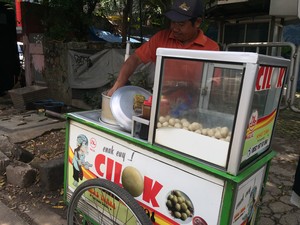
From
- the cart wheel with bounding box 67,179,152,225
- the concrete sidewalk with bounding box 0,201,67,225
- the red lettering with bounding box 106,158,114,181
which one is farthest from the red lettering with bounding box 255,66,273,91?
the concrete sidewalk with bounding box 0,201,67,225

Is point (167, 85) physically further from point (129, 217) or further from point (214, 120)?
point (129, 217)

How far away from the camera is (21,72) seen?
891 centimetres

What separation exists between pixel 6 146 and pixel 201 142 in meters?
3.23

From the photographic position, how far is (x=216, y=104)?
1.51 metres

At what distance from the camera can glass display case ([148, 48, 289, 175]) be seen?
1.32 m

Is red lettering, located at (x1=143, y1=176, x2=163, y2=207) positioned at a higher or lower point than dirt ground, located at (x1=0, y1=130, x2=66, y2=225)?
higher

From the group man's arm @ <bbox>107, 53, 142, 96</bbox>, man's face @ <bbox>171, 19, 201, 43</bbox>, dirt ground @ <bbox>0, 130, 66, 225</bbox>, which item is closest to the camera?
man's face @ <bbox>171, 19, 201, 43</bbox>

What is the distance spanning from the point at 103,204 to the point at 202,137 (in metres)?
0.98

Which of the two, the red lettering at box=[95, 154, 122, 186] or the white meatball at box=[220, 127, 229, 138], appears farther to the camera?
the red lettering at box=[95, 154, 122, 186]

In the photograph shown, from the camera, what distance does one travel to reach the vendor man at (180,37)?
2.06m

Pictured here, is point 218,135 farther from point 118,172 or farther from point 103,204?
point 103,204

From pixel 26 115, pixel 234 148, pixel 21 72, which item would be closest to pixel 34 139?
pixel 26 115

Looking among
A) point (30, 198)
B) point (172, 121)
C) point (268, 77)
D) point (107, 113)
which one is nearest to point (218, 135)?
point (172, 121)

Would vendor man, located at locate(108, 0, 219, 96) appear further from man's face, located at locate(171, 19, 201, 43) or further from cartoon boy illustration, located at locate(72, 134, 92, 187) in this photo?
cartoon boy illustration, located at locate(72, 134, 92, 187)
